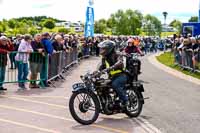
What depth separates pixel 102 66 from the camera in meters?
10.8

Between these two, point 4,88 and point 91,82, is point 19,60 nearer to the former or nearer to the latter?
point 4,88

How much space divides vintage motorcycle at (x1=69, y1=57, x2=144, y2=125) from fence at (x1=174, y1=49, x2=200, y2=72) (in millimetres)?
12169

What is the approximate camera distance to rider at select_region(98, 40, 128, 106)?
1054 cm

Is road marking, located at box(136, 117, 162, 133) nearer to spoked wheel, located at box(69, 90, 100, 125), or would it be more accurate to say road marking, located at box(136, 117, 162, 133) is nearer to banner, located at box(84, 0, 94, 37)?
spoked wheel, located at box(69, 90, 100, 125)

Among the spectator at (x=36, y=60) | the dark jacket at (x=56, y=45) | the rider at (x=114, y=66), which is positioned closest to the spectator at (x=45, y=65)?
the spectator at (x=36, y=60)

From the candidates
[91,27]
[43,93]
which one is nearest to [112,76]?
[43,93]

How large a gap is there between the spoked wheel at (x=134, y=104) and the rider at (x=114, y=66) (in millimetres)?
224

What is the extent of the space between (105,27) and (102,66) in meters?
95.0

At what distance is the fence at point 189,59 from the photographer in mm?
22736

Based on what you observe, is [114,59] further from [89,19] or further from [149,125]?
[89,19]

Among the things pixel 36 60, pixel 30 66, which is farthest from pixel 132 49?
pixel 30 66

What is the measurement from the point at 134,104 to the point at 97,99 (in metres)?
1.14

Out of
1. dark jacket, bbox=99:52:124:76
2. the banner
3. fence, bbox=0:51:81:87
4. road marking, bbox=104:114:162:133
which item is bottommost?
road marking, bbox=104:114:162:133

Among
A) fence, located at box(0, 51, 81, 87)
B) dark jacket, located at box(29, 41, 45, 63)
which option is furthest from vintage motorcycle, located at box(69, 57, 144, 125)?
dark jacket, located at box(29, 41, 45, 63)
